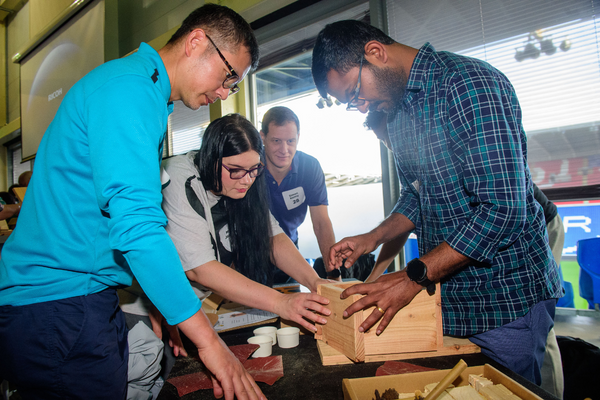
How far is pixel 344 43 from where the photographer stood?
130 centimetres

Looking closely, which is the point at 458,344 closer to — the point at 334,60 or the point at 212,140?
the point at 334,60

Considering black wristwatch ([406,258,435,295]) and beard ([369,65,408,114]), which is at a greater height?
beard ([369,65,408,114])

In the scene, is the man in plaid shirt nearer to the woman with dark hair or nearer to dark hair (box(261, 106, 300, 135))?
the woman with dark hair

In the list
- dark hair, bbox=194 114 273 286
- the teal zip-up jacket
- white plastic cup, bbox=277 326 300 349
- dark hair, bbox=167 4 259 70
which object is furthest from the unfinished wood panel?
dark hair, bbox=167 4 259 70

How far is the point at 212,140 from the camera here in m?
1.53

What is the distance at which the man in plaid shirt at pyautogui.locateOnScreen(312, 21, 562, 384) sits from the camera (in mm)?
1034

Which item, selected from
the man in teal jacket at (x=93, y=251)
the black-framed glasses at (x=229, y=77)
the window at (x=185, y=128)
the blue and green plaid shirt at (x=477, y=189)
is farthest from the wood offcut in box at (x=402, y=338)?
the window at (x=185, y=128)

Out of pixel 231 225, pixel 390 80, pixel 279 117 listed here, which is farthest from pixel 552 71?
pixel 231 225

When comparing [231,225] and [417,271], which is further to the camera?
[231,225]

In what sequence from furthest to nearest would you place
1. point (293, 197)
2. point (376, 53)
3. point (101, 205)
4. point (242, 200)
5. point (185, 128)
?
point (185, 128), point (293, 197), point (242, 200), point (376, 53), point (101, 205)

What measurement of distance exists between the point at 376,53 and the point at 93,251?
43.4 inches

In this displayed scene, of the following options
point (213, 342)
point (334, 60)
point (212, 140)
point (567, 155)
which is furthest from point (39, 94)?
point (567, 155)

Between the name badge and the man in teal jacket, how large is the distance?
1613 millimetres

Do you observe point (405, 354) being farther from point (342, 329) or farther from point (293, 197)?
point (293, 197)
